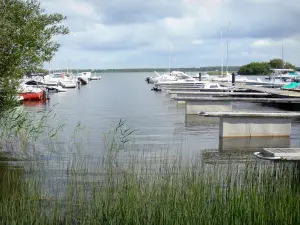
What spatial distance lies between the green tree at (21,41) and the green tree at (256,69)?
117m

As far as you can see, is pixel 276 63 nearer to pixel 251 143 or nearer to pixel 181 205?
pixel 251 143

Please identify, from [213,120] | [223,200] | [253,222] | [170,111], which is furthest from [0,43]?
[170,111]

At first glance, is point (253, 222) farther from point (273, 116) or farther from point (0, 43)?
point (273, 116)

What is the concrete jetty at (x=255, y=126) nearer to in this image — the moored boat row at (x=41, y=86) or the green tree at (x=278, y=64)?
the moored boat row at (x=41, y=86)

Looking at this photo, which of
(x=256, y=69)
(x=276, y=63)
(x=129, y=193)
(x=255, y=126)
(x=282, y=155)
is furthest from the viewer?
(x=256, y=69)

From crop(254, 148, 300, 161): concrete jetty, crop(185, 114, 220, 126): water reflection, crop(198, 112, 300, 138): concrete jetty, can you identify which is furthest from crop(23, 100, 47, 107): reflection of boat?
crop(254, 148, 300, 161): concrete jetty

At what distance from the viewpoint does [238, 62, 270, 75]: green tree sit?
420ft

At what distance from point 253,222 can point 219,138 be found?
14.1 metres

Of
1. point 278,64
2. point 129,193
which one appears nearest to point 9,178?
point 129,193

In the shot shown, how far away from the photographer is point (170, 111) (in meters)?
36.1

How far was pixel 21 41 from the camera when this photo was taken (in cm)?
1250

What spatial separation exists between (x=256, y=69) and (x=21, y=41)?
121 m

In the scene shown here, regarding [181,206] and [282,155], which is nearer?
[181,206]

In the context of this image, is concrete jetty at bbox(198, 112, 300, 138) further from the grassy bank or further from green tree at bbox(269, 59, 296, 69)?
green tree at bbox(269, 59, 296, 69)
